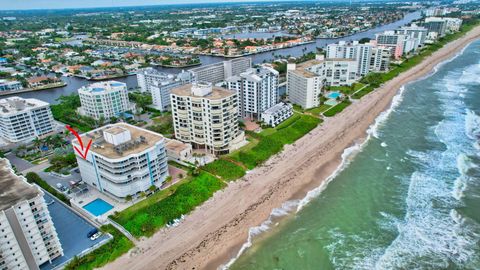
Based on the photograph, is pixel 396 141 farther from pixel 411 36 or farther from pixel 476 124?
pixel 411 36

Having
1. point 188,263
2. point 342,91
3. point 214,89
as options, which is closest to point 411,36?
point 342,91

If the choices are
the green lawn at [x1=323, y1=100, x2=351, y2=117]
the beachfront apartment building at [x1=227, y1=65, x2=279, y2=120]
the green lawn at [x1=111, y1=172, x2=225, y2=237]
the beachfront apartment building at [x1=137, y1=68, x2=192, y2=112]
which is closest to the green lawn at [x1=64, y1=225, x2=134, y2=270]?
the green lawn at [x1=111, y1=172, x2=225, y2=237]

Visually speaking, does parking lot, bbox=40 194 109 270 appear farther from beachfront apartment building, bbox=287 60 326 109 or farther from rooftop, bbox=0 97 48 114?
beachfront apartment building, bbox=287 60 326 109

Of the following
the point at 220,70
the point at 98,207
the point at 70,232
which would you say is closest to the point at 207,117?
the point at 98,207

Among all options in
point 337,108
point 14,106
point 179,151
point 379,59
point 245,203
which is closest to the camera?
point 245,203

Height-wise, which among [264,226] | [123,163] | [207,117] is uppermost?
[207,117]

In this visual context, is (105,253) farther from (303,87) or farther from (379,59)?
(379,59)
